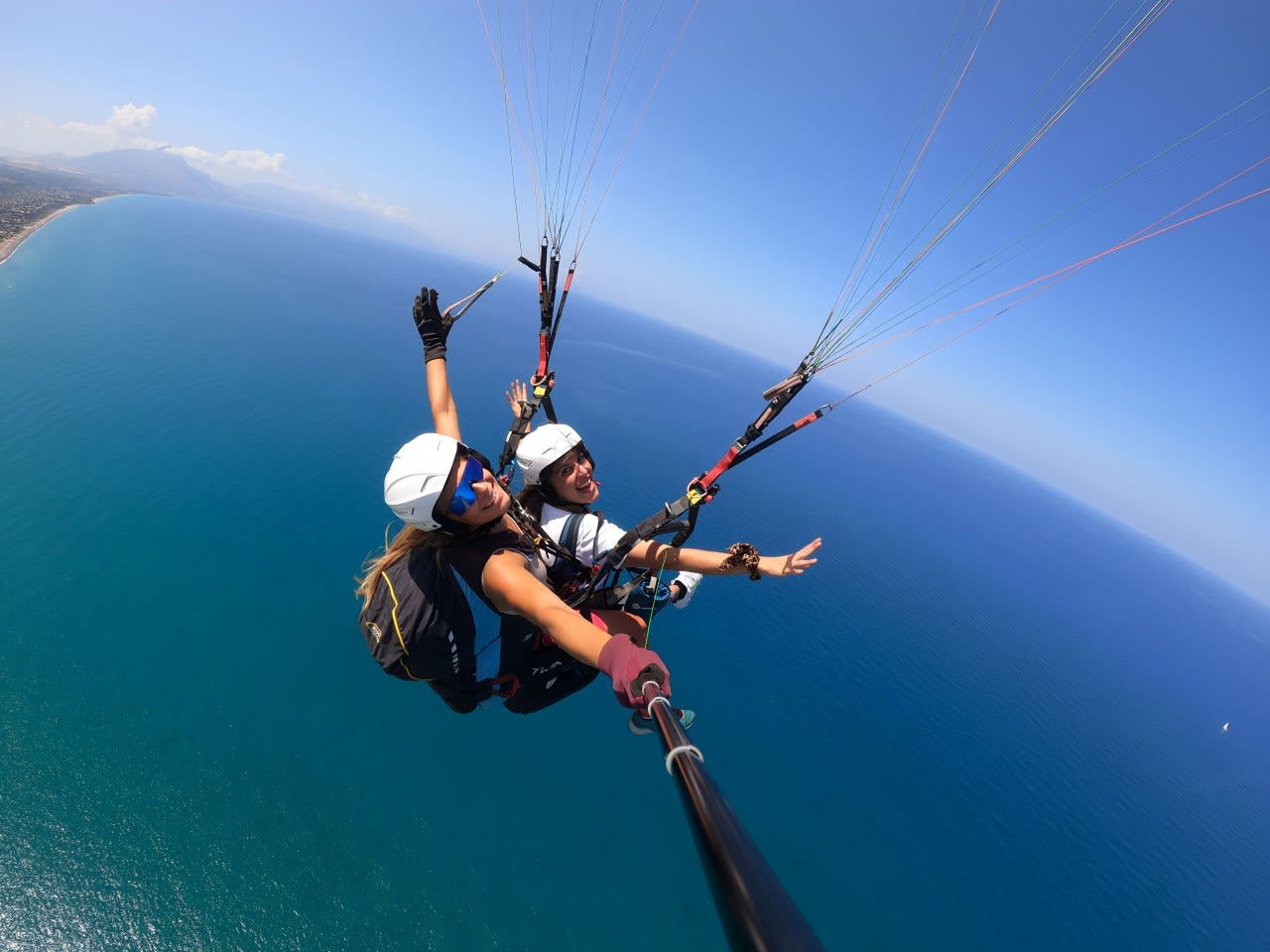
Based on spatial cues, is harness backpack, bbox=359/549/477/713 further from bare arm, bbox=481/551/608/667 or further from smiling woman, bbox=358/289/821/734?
bare arm, bbox=481/551/608/667

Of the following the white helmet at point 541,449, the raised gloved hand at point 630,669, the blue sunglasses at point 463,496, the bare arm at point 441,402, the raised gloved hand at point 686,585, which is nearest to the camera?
the raised gloved hand at point 630,669

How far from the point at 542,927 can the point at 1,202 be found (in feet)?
439

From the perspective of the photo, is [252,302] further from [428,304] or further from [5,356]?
[428,304]

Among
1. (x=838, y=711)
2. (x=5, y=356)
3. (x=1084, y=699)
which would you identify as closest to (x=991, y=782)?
(x=838, y=711)

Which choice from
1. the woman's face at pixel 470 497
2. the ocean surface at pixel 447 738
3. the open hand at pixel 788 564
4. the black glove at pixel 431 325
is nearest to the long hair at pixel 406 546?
the woman's face at pixel 470 497

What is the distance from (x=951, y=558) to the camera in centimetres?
4738

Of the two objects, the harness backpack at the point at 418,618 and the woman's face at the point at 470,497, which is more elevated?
the woman's face at the point at 470,497

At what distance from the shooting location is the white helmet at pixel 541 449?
384cm

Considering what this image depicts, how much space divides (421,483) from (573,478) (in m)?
1.41

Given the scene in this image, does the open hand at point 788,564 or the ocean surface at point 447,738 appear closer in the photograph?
the open hand at point 788,564

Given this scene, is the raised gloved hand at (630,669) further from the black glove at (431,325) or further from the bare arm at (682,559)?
the black glove at (431,325)

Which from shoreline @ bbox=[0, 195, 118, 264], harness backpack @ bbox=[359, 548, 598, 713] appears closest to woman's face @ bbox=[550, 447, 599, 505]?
harness backpack @ bbox=[359, 548, 598, 713]

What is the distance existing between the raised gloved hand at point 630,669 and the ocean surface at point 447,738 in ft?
58.6

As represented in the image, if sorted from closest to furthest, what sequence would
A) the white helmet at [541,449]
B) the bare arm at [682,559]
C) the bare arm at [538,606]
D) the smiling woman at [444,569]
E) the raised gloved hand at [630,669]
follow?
the raised gloved hand at [630,669], the bare arm at [538,606], the smiling woman at [444,569], the bare arm at [682,559], the white helmet at [541,449]
